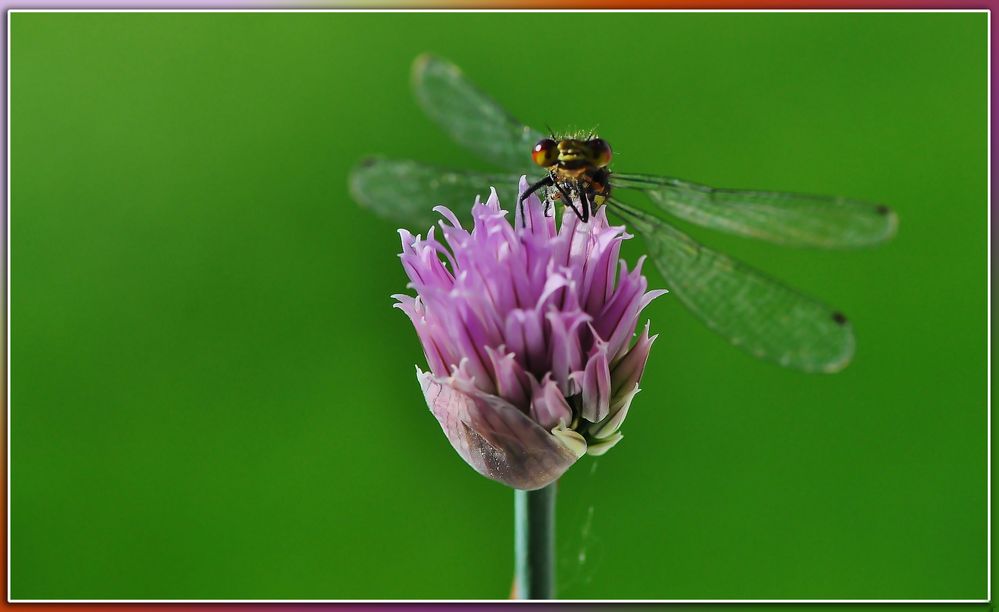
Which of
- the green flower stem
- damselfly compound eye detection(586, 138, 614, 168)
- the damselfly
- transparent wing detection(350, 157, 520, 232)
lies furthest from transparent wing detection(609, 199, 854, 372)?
the green flower stem


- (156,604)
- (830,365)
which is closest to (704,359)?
(830,365)

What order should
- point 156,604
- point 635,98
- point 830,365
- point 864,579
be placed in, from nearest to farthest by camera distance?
1. point 830,365
2. point 156,604
3. point 864,579
4. point 635,98

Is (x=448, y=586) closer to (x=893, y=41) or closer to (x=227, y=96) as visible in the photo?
(x=227, y=96)

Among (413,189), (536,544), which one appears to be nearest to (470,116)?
(413,189)

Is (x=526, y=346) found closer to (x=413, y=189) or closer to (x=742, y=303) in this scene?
(x=742, y=303)

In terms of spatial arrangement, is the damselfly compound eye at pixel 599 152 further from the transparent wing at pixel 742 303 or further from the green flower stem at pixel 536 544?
the green flower stem at pixel 536 544
